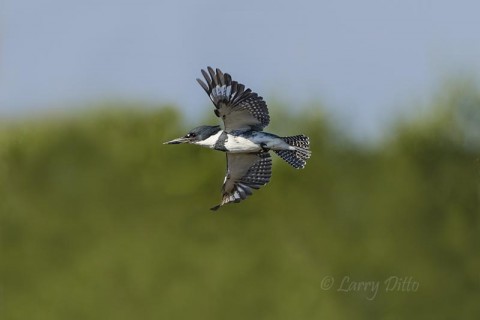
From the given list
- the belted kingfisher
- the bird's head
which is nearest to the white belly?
the belted kingfisher

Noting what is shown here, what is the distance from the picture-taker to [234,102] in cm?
1093

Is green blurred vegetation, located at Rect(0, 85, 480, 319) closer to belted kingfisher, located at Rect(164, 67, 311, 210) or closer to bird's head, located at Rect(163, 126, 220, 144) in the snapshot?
belted kingfisher, located at Rect(164, 67, 311, 210)

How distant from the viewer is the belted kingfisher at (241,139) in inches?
429

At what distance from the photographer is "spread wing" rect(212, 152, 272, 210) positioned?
11438 millimetres

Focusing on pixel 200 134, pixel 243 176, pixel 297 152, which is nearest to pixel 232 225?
pixel 243 176

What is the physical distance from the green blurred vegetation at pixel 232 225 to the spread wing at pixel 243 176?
10.3 m

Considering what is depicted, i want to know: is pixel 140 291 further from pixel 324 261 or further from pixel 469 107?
pixel 469 107

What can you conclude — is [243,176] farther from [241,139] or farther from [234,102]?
[234,102]

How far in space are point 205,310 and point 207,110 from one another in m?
2.93

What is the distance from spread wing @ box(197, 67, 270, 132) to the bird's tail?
28 cm

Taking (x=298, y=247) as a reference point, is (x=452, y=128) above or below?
above

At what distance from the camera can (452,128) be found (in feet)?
72.9

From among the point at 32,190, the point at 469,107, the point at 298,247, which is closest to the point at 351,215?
the point at 298,247

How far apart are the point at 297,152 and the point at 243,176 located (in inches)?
18.7
